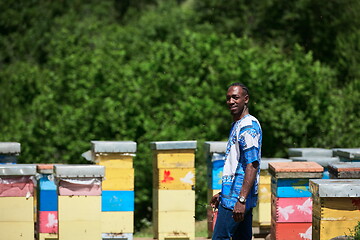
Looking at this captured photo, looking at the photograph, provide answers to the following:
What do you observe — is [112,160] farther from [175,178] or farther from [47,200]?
[47,200]

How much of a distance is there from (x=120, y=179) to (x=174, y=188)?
0.79m

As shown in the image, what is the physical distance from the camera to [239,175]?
233 inches

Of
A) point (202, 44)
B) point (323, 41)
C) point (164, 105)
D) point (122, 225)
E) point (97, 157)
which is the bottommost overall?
point (122, 225)

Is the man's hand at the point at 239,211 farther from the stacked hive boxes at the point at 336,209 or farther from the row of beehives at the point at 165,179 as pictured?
the row of beehives at the point at 165,179

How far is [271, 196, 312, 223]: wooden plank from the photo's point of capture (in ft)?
27.7

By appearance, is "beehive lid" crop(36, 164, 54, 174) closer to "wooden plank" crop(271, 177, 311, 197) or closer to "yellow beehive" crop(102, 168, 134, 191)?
"yellow beehive" crop(102, 168, 134, 191)

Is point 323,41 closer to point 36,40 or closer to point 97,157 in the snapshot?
point 36,40

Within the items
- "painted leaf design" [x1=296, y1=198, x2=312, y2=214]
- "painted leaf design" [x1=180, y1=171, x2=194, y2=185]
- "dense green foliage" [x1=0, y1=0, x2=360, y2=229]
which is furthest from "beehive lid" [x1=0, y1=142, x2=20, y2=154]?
"dense green foliage" [x1=0, y1=0, x2=360, y2=229]

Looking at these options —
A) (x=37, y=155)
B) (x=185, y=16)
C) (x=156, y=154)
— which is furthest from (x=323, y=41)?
(x=156, y=154)

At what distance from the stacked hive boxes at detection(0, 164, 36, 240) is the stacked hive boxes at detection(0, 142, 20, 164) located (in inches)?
58.3

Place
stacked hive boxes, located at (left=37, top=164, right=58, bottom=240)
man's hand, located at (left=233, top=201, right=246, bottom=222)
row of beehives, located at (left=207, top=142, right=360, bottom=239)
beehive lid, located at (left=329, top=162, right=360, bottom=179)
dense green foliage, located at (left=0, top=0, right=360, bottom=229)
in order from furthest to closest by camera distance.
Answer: dense green foliage, located at (left=0, top=0, right=360, bottom=229), stacked hive boxes, located at (left=37, top=164, right=58, bottom=240), beehive lid, located at (left=329, top=162, right=360, bottom=179), row of beehives, located at (left=207, top=142, right=360, bottom=239), man's hand, located at (left=233, top=201, right=246, bottom=222)

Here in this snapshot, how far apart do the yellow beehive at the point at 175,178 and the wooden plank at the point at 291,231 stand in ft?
4.71

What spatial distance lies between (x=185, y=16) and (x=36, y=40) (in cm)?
855

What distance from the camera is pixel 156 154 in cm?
936
